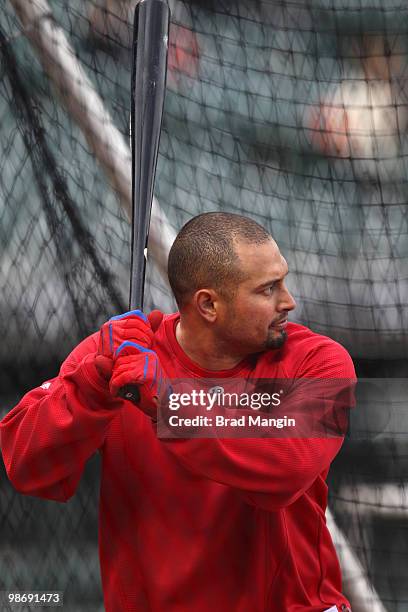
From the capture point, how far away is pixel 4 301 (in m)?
1.72

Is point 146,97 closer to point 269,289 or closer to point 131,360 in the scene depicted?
point 269,289

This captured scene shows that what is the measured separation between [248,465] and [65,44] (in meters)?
1.09

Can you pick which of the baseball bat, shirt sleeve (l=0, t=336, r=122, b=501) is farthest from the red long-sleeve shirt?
the baseball bat

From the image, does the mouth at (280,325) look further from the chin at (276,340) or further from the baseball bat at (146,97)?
the baseball bat at (146,97)

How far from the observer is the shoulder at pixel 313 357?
3.38 ft

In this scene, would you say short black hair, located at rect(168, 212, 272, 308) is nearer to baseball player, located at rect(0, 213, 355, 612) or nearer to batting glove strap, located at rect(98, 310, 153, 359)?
baseball player, located at rect(0, 213, 355, 612)

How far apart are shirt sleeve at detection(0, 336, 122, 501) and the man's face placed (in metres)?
0.18

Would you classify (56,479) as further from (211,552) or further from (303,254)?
(303,254)

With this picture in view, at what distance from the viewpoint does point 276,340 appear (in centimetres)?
107

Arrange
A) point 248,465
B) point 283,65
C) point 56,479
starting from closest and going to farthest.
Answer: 1. point 248,465
2. point 56,479
3. point 283,65

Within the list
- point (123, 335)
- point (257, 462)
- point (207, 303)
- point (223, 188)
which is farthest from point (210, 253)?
point (223, 188)

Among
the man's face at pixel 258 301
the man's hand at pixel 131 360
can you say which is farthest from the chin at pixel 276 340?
the man's hand at pixel 131 360

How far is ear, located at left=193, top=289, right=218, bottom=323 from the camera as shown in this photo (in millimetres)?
1059

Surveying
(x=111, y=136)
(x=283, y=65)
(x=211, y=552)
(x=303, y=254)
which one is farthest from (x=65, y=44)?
(x=211, y=552)
